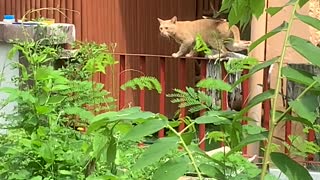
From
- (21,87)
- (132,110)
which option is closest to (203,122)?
(132,110)

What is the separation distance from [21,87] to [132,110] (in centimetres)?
177

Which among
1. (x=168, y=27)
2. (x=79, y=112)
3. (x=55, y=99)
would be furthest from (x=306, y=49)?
(x=168, y=27)

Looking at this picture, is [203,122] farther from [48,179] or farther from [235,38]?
[235,38]

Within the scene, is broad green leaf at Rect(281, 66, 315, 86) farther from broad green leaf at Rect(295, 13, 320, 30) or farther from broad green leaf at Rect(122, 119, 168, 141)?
broad green leaf at Rect(122, 119, 168, 141)

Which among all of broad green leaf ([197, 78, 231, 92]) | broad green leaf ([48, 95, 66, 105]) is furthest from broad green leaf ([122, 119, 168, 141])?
broad green leaf ([197, 78, 231, 92])

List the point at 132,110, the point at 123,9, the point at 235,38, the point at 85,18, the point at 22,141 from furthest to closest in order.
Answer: the point at 123,9, the point at 85,18, the point at 235,38, the point at 22,141, the point at 132,110

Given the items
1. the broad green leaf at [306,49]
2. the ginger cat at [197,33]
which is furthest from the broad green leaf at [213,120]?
the ginger cat at [197,33]

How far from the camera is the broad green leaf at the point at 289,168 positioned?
4.23 ft

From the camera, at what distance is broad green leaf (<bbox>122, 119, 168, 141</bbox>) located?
1.35m

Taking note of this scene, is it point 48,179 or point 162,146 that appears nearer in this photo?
point 162,146

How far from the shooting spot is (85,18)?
343 inches

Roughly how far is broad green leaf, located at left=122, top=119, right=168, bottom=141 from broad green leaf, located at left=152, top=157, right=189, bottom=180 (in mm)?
69

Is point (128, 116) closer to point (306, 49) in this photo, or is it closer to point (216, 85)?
point (306, 49)

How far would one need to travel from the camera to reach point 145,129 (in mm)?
1355
